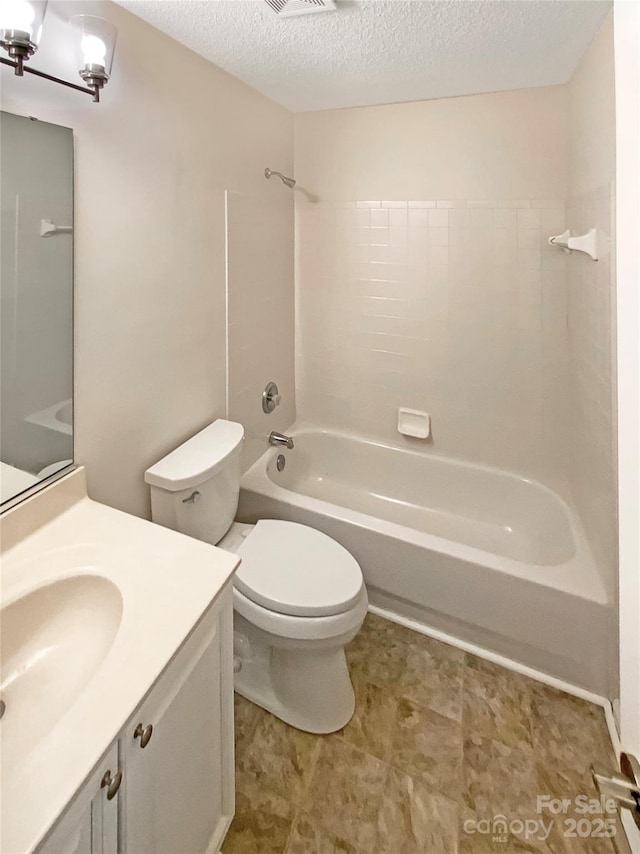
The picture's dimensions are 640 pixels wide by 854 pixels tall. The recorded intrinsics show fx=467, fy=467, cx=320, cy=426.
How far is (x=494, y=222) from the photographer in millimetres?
2129

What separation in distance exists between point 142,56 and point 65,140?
1.51ft

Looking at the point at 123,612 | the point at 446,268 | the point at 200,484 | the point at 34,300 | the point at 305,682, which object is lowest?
the point at 305,682

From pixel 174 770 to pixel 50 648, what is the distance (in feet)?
1.16

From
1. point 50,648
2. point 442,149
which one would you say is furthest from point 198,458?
point 442,149

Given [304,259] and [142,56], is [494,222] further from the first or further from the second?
[142,56]

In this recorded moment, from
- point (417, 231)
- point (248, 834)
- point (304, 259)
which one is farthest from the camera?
point (304, 259)

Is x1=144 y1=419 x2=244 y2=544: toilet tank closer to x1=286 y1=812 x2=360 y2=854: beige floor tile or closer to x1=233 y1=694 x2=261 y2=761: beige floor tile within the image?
x1=233 y1=694 x2=261 y2=761: beige floor tile

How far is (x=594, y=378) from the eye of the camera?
1.67 meters

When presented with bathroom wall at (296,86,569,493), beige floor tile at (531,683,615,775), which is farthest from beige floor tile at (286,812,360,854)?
bathroom wall at (296,86,569,493)

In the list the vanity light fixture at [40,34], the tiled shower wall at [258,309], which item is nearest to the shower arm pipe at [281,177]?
the tiled shower wall at [258,309]

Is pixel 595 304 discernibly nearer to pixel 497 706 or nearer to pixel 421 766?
pixel 497 706

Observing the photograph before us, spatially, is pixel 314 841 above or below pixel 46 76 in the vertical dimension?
below

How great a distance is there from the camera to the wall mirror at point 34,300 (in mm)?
1063

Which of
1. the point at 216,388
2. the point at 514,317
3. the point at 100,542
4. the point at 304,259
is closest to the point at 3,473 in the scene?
the point at 100,542
